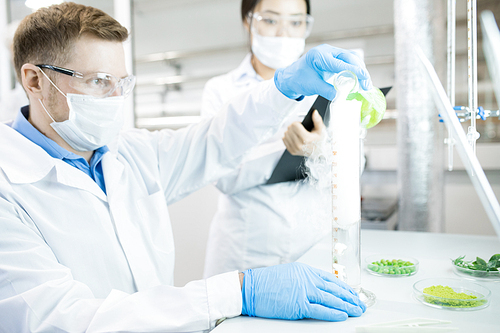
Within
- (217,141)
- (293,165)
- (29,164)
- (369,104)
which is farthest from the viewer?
(293,165)

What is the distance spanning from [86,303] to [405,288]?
0.78 meters

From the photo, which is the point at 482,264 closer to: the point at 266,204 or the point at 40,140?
the point at 266,204

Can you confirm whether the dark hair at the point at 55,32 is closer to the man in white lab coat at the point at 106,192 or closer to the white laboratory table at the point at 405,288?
the man in white lab coat at the point at 106,192

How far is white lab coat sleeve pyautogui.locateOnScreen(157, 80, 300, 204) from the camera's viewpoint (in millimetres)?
1257

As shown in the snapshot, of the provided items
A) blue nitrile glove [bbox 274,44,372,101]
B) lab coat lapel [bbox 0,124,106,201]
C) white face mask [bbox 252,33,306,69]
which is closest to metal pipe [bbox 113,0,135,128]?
white face mask [bbox 252,33,306,69]

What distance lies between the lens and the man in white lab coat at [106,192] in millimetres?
773

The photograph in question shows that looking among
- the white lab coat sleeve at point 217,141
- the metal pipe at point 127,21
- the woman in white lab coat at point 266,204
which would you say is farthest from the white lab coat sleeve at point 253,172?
the metal pipe at point 127,21

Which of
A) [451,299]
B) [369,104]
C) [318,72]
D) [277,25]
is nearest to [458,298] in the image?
[451,299]

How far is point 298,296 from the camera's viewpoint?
76 cm

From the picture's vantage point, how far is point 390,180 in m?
3.38

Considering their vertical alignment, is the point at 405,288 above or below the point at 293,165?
below

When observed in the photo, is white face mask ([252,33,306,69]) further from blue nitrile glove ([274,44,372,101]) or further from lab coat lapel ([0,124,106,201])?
→ lab coat lapel ([0,124,106,201])

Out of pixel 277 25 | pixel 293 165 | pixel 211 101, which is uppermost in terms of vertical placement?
pixel 277 25

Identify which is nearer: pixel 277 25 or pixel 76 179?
pixel 76 179
